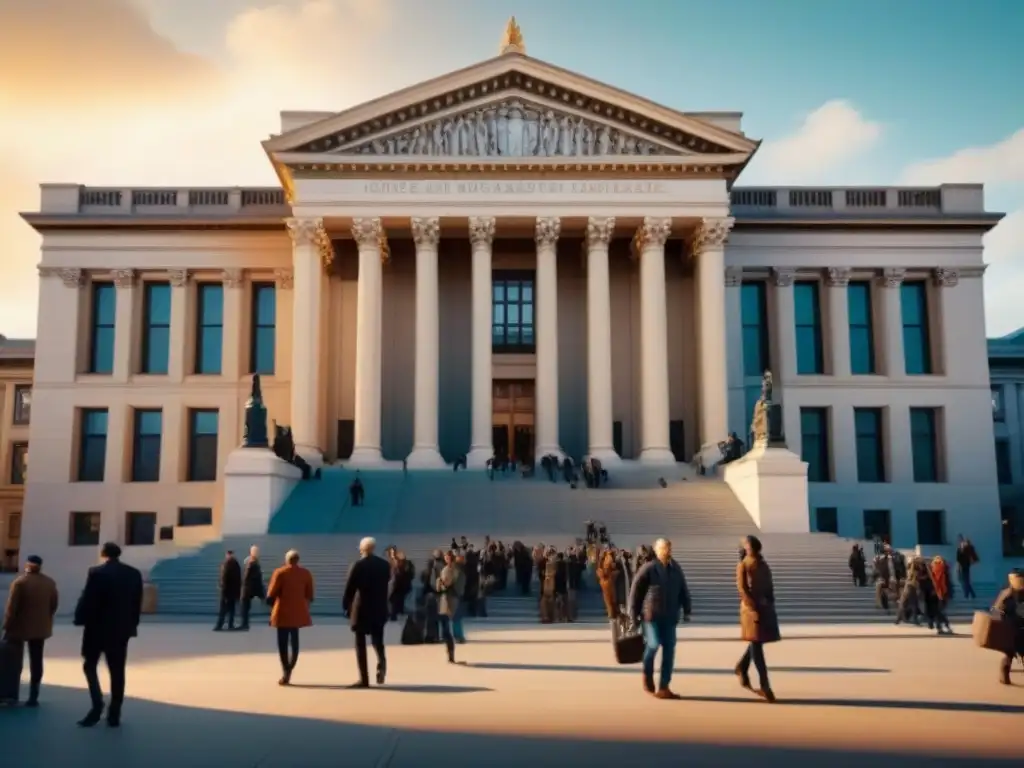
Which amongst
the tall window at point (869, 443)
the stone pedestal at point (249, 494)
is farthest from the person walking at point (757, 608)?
the tall window at point (869, 443)

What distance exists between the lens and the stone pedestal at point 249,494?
33.7m

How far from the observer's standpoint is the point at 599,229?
42.6 meters

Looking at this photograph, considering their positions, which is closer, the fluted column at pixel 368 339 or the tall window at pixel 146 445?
the fluted column at pixel 368 339

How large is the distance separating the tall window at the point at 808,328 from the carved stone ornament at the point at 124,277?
30.1 metres

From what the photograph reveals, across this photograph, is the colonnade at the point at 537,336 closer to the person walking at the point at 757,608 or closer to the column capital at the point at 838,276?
the column capital at the point at 838,276

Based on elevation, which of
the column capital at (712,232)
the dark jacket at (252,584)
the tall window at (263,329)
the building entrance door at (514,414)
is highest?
the column capital at (712,232)

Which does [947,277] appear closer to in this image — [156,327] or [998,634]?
[156,327]

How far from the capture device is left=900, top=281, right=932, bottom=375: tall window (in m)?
49.2

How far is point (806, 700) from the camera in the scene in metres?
12.0

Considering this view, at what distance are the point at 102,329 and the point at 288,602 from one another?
130ft

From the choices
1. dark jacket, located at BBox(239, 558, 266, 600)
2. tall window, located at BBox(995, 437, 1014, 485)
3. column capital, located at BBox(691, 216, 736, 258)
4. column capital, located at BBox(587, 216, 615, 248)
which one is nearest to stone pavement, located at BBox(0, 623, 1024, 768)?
dark jacket, located at BBox(239, 558, 266, 600)

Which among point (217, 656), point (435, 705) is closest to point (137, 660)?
point (217, 656)

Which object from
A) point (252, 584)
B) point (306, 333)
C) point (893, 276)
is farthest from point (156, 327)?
point (893, 276)

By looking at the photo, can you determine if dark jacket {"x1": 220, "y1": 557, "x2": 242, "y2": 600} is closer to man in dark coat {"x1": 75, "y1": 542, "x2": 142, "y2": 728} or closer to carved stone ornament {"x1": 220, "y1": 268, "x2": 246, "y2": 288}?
man in dark coat {"x1": 75, "y1": 542, "x2": 142, "y2": 728}
